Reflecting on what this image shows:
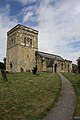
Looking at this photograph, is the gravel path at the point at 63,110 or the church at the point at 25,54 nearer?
the gravel path at the point at 63,110

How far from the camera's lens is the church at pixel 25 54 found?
182 ft

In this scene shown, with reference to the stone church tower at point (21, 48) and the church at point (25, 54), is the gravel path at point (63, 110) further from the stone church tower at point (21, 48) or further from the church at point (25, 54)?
the church at point (25, 54)

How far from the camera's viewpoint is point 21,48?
56.0 metres

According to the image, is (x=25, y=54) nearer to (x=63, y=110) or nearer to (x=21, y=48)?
(x=21, y=48)

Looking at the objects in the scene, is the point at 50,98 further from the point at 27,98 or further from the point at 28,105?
the point at 28,105

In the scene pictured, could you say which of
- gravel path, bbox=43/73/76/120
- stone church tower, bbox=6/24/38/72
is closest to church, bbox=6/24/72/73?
stone church tower, bbox=6/24/38/72

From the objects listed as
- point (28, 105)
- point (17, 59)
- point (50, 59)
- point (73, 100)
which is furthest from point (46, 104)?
point (50, 59)

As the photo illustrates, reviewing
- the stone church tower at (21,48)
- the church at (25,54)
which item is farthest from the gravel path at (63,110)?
the church at (25,54)

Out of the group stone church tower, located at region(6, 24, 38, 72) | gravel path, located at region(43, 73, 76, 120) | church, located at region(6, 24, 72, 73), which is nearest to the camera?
gravel path, located at region(43, 73, 76, 120)

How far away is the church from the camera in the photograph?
5553 cm

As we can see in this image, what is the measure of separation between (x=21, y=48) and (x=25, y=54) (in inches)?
80.8

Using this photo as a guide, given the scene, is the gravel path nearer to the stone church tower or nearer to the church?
the stone church tower

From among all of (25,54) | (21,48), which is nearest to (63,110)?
(21,48)

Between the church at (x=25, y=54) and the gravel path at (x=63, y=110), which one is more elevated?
the church at (x=25, y=54)
